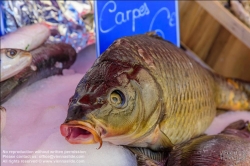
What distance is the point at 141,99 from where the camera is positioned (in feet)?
2.94

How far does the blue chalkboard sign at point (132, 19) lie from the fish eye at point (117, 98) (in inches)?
22.0

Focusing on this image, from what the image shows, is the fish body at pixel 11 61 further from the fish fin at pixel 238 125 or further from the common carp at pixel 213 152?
the fish fin at pixel 238 125

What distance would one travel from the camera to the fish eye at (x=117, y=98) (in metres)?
0.84

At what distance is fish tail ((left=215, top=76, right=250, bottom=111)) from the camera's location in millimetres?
1406

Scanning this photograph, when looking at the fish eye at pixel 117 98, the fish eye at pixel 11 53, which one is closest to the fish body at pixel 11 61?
the fish eye at pixel 11 53

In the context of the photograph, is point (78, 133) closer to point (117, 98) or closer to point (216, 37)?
point (117, 98)

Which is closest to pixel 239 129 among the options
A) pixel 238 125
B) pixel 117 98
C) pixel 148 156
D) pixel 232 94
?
pixel 238 125

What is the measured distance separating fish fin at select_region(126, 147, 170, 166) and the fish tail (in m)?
0.46

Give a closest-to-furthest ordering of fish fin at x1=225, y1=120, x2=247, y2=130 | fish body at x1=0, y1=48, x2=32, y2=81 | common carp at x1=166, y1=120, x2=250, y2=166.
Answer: common carp at x1=166, y1=120, x2=250, y2=166, fish body at x1=0, y1=48, x2=32, y2=81, fish fin at x1=225, y1=120, x2=247, y2=130

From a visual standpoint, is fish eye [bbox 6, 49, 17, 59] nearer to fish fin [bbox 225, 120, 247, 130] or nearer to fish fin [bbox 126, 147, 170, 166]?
fish fin [bbox 126, 147, 170, 166]

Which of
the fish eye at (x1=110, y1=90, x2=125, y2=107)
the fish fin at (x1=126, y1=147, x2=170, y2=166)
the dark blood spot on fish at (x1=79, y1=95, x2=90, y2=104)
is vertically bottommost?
the fish fin at (x1=126, y1=147, x2=170, y2=166)

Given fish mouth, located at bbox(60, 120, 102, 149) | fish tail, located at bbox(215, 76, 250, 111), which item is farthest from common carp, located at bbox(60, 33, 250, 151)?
fish tail, located at bbox(215, 76, 250, 111)

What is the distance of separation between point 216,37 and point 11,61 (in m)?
0.92

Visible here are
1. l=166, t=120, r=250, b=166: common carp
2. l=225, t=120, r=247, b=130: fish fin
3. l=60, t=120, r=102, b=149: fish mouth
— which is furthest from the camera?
l=225, t=120, r=247, b=130: fish fin
